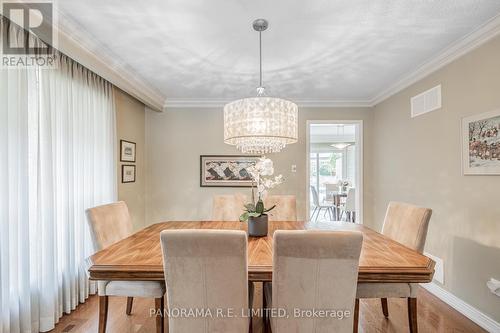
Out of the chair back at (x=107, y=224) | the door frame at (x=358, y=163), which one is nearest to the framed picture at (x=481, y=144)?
the door frame at (x=358, y=163)

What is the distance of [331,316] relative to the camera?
1.32 meters

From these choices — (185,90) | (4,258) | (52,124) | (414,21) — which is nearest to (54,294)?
(4,258)

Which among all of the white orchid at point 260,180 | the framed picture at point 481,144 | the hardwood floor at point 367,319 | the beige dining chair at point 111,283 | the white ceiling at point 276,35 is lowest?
the hardwood floor at point 367,319

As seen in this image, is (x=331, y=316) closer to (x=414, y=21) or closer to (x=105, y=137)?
(x=414, y=21)

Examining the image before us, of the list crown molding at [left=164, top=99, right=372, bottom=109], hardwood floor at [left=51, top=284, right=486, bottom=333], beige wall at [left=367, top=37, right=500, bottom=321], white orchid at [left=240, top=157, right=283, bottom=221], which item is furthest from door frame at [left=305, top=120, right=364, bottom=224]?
white orchid at [left=240, top=157, right=283, bottom=221]

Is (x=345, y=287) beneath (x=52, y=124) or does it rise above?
beneath

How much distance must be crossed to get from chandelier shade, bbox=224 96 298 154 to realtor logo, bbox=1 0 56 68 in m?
1.41

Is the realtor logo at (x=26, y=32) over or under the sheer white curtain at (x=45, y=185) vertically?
over

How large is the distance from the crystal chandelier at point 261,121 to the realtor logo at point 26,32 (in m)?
1.41

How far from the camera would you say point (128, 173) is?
3.60m

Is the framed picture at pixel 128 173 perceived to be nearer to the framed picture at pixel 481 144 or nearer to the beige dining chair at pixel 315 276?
the beige dining chair at pixel 315 276

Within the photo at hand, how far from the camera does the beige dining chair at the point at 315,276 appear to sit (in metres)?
1.21

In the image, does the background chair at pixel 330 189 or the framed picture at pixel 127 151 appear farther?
the background chair at pixel 330 189

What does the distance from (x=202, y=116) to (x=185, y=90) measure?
62 cm
